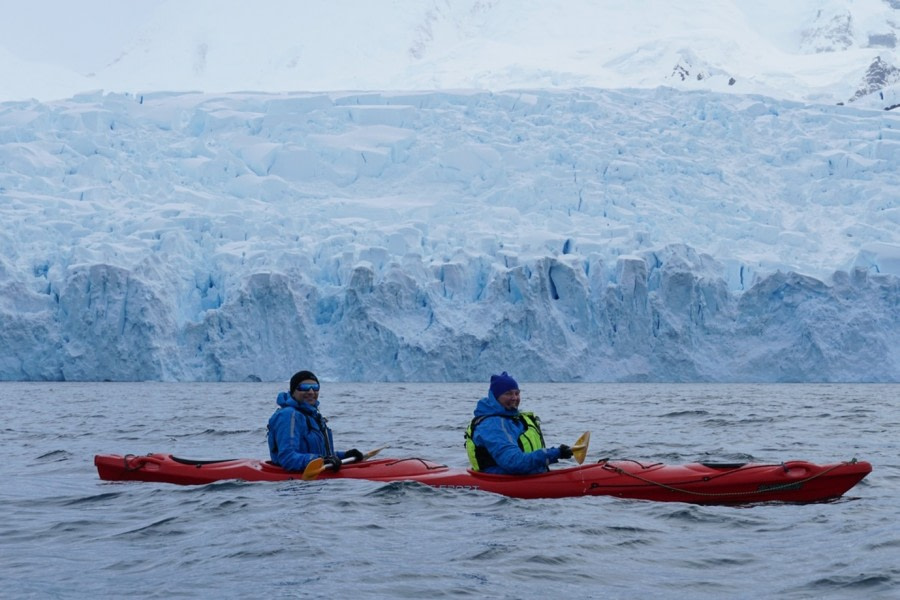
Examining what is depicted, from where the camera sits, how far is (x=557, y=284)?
28094 mm

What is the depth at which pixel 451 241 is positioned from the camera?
99.9ft

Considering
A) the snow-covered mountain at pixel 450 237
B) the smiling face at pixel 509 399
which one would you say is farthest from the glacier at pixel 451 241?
the smiling face at pixel 509 399

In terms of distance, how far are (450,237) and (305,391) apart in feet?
76.5

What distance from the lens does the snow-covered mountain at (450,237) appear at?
1057 inches

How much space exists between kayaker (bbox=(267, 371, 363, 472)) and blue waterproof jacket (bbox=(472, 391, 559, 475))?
1.19 m

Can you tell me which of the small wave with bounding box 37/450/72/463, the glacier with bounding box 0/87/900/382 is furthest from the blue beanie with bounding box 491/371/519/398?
the glacier with bounding box 0/87/900/382

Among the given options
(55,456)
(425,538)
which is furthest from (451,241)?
(425,538)

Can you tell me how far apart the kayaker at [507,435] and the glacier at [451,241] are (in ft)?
64.8

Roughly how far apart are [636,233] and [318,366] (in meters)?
9.37

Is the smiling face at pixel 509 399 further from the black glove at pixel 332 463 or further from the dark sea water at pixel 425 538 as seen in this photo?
the black glove at pixel 332 463

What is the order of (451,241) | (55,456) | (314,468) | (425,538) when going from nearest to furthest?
(425,538)
(314,468)
(55,456)
(451,241)

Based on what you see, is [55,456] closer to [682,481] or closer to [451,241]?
[682,481]

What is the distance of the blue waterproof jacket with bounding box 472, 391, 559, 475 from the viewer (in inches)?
277

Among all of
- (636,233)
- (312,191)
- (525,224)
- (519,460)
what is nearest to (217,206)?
(312,191)
